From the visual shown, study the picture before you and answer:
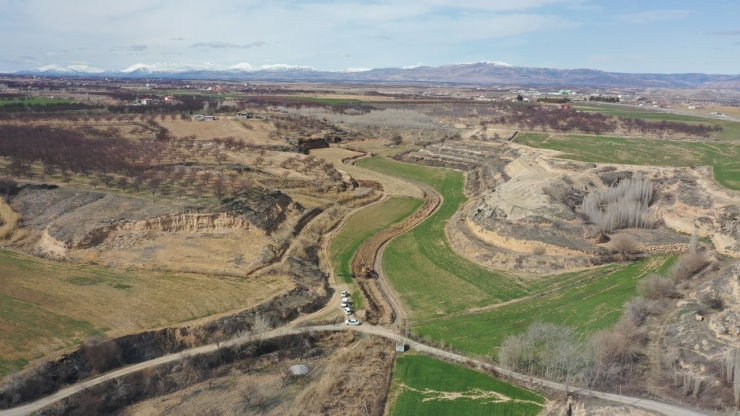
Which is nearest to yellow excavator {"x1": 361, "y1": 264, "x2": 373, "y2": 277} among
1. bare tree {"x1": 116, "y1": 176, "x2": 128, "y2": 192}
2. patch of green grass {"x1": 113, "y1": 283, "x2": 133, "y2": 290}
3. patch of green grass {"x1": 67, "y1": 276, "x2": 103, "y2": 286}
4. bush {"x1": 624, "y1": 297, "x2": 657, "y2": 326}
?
patch of green grass {"x1": 113, "y1": 283, "x2": 133, "y2": 290}

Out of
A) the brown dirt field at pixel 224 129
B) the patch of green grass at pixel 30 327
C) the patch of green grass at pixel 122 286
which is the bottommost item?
the patch of green grass at pixel 30 327

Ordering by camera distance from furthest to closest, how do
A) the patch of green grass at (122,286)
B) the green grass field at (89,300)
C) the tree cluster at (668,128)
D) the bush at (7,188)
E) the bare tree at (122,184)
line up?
the tree cluster at (668,128) → the bare tree at (122,184) → the bush at (7,188) → the patch of green grass at (122,286) → the green grass field at (89,300)

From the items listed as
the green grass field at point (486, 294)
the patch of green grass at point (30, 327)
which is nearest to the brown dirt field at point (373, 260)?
the green grass field at point (486, 294)

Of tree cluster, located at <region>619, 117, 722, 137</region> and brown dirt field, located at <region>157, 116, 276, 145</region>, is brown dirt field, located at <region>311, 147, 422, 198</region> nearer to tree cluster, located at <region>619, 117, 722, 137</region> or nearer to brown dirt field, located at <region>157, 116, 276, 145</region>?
brown dirt field, located at <region>157, 116, 276, 145</region>

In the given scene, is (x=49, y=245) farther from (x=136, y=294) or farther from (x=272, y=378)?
(x=272, y=378)

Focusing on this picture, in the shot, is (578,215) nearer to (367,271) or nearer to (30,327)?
(367,271)

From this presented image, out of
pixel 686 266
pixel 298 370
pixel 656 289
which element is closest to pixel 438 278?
pixel 656 289

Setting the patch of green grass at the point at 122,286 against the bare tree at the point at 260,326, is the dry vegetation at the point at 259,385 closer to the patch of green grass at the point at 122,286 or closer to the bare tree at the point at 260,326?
the bare tree at the point at 260,326
